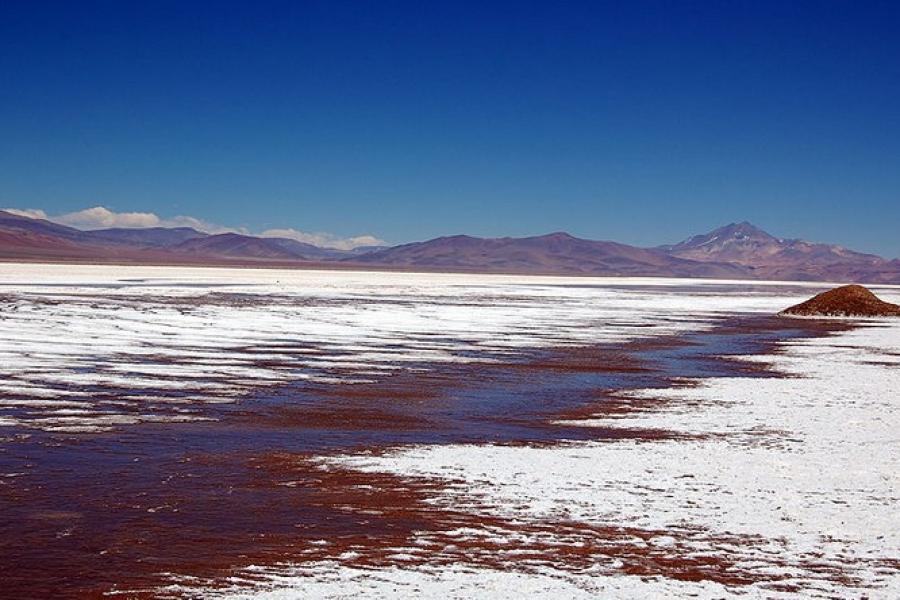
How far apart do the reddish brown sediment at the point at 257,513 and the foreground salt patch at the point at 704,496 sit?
6.0 inches

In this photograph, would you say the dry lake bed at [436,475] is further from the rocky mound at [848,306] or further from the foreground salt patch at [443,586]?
the rocky mound at [848,306]

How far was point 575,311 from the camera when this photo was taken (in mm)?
35062

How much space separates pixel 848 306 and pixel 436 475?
2873 centimetres

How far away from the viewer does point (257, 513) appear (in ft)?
22.1

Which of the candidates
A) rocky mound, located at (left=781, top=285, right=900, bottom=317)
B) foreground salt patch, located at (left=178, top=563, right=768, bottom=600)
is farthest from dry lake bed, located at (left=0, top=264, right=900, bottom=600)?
rocky mound, located at (left=781, top=285, right=900, bottom=317)

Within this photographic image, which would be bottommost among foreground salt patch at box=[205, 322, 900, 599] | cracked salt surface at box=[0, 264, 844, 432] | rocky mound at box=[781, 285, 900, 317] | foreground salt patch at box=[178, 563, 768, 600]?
foreground salt patch at box=[178, 563, 768, 600]

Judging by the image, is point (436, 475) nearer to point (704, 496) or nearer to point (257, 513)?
point (257, 513)

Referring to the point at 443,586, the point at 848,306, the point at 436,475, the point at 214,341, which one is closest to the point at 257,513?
the point at 436,475

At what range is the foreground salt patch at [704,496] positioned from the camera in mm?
5352

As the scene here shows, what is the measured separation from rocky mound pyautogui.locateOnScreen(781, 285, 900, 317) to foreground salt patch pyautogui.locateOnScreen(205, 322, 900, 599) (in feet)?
73.4

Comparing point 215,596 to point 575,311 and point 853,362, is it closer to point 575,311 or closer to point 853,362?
point 853,362

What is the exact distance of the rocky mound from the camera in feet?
109

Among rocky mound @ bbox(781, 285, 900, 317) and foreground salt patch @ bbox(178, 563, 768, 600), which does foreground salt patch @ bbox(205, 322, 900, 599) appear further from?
rocky mound @ bbox(781, 285, 900, 317)

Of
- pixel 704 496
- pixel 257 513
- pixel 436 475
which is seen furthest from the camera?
pixel 436 475
